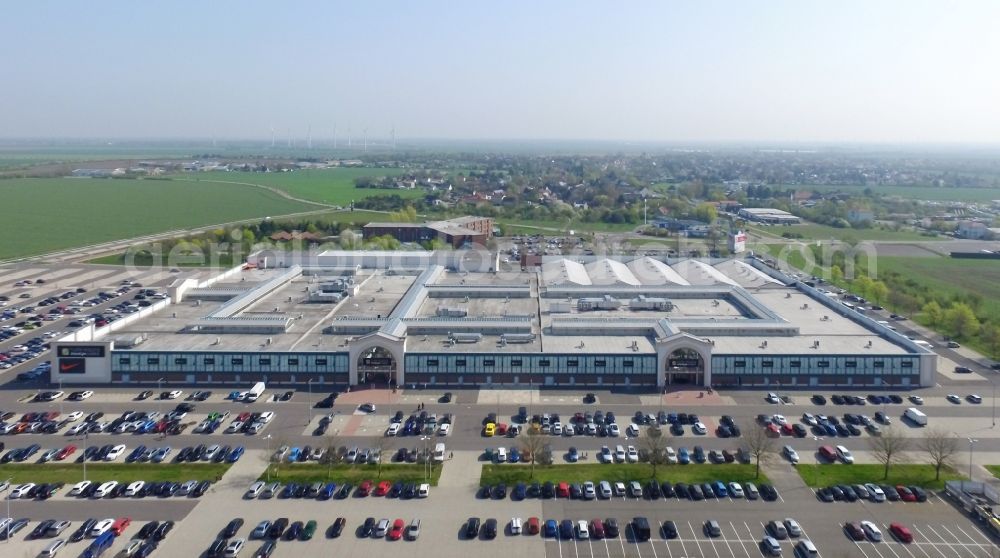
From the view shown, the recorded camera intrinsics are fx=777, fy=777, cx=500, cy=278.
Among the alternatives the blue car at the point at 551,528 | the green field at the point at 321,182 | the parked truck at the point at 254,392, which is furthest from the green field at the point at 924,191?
the blue car at the point at 551,528

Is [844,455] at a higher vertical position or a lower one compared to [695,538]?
higher

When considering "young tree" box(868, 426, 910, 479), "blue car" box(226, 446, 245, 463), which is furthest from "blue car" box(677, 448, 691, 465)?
"blue car" box(226, 446, 245, 463)

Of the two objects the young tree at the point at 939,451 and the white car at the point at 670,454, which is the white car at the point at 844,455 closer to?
the young tree at the point at 939,451

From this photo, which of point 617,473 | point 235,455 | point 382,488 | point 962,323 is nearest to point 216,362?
point 235,455

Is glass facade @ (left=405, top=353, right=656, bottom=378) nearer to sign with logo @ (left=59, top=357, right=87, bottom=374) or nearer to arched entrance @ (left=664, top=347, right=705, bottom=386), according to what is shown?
arched entrance @ (left=664, top=347, right=705, bottom=386)

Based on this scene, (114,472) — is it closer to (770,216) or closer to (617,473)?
(617,473)
